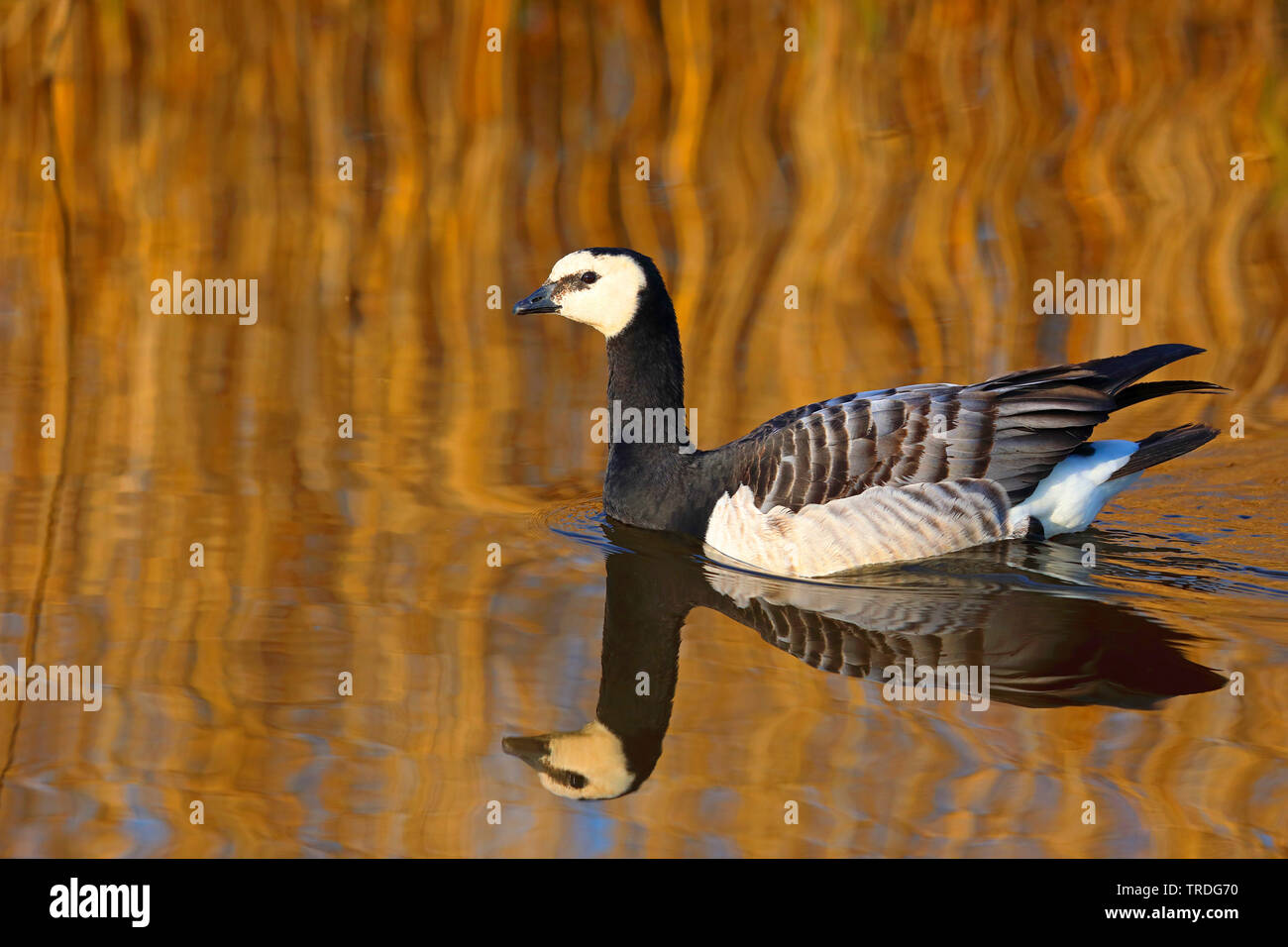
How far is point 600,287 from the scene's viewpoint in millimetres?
9289

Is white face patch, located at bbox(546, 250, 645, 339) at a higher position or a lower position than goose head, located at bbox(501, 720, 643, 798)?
higher

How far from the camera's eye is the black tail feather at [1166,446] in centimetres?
880

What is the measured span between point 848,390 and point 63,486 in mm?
5157

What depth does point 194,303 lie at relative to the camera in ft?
43.9

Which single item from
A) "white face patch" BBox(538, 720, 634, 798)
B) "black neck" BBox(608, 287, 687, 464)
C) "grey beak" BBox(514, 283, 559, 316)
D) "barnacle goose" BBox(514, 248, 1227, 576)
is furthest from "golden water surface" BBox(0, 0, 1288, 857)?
"grey beak" BBox(514, 283, 559, 316)

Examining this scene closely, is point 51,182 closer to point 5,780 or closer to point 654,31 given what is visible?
point 654,31

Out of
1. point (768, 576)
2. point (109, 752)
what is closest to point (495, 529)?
point (768, 576)

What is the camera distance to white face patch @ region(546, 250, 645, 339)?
927 centimetres

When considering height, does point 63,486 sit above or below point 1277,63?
below

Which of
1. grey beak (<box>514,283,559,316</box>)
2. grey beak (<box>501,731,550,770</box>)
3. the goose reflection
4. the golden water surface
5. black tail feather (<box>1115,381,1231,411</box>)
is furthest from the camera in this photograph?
grey beak (<box>514,283,559,316</box>)

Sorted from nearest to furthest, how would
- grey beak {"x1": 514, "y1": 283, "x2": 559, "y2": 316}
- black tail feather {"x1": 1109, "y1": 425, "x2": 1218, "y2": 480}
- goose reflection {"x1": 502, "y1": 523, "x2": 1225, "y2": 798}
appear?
goose reflection {"x1": 502, "y1": 523, "x2": 1225, "y2": 798} → black tail feather {"x1": 1109, "y1": 425, "x2": 1218, "y2": 480} → grey beak {"x1": 514, "y1": 283, "x2": 559, "y2": 316}

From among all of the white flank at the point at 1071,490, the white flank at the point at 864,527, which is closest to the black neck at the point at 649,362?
the white flank at the point at 864,527

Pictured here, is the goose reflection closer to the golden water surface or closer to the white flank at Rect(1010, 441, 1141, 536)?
the golden water surface

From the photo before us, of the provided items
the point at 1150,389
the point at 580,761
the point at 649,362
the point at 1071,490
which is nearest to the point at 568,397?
the point at 649,362
